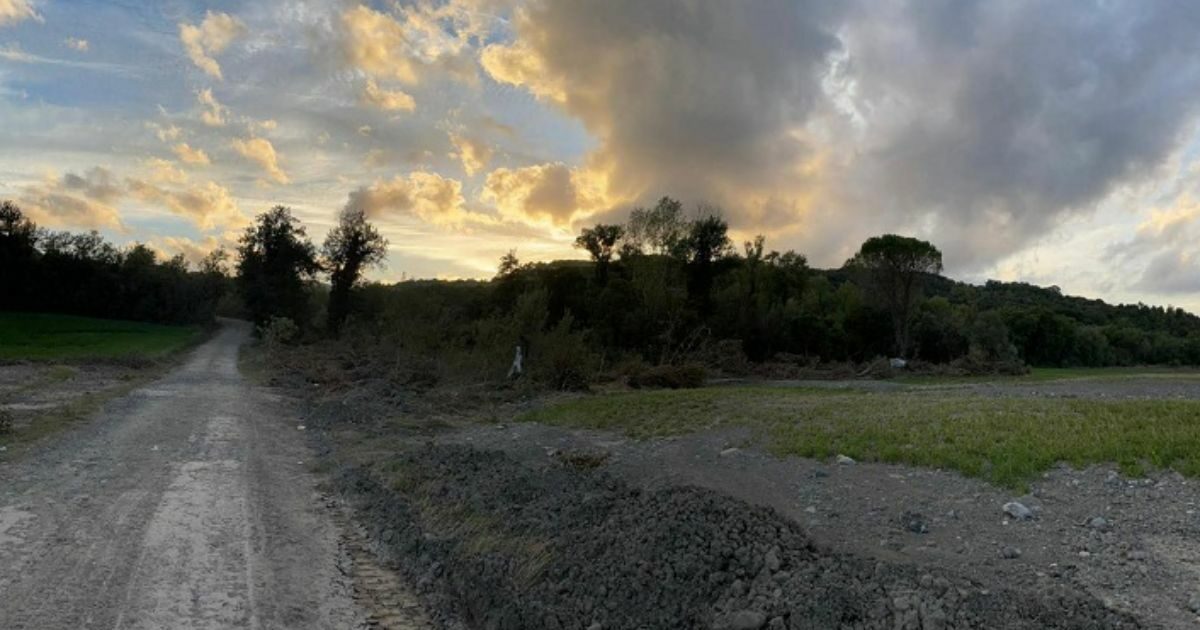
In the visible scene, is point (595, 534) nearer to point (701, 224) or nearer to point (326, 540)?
point (326, 540)

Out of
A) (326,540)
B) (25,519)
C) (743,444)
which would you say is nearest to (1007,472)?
(743,444)

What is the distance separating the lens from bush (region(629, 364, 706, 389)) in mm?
29016

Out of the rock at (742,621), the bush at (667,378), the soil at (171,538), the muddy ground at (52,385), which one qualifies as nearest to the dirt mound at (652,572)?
the rock at (742,621)

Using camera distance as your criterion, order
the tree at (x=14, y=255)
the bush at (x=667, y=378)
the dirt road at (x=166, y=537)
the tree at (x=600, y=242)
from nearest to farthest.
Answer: the dirt road at (x=166, y=537) < the bush at (x=667, y=378) < the tree at (x=600, y=242) < the tree at (x=14, y=255)

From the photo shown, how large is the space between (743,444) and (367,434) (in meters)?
8.27

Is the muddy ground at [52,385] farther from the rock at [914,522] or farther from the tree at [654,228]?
the tree at [654,228]

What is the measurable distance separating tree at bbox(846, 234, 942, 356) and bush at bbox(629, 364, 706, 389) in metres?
27.3

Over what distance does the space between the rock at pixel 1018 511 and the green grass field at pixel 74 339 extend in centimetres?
3453

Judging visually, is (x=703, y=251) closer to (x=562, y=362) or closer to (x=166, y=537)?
(x=562, y=362)

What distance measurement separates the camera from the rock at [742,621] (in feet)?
17.8

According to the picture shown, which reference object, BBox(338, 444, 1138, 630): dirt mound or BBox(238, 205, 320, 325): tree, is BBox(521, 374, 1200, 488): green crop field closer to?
BBox(338, 444, 1138, 630): dirt mound

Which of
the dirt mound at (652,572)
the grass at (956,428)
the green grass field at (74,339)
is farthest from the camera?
the green grass field at (74,339)

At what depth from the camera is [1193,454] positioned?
30.5 ft

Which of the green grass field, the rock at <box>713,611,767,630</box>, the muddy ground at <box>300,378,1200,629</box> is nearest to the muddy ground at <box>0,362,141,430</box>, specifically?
the green grass field
